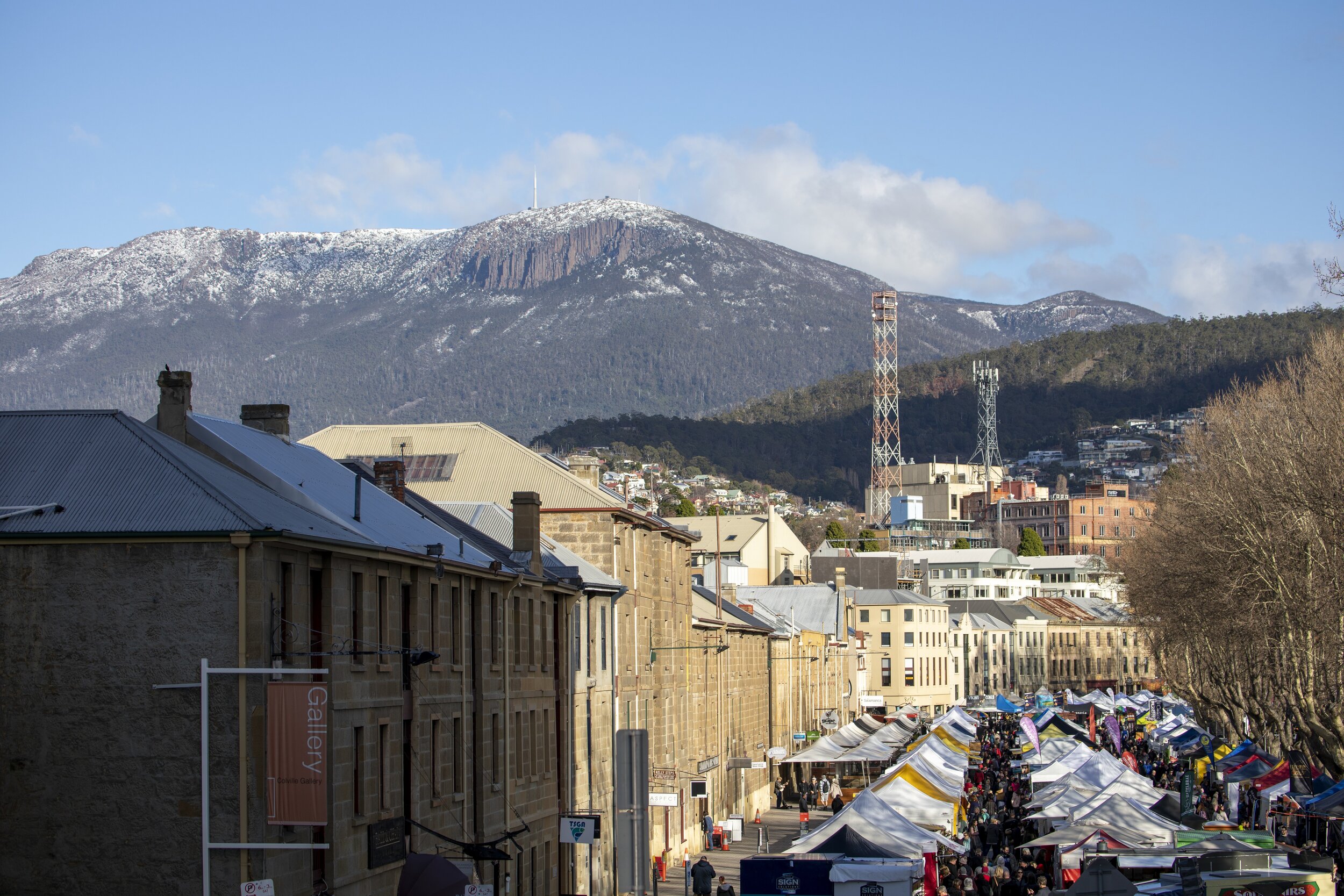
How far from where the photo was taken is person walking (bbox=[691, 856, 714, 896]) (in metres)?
37.5

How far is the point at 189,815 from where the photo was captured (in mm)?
20000

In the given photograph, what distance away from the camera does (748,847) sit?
177 feet

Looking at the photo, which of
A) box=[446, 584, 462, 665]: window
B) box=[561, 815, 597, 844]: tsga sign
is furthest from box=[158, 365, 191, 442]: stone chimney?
box=[561, 815, 597, 844]: tsga sign

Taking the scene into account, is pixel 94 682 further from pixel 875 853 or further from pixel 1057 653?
pixel 1057 653

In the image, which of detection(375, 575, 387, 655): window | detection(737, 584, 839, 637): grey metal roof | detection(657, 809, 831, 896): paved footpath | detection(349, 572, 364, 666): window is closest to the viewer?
detection(349, 572, 364, 666): window

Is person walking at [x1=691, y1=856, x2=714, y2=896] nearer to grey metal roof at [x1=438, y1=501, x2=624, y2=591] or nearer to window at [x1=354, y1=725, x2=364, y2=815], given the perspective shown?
grey metal roof at [x1=438, y1=501, x2=624, y2=591]

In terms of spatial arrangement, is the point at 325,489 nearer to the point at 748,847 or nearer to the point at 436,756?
the point at 436,756

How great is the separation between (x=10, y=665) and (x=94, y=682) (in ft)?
3.55

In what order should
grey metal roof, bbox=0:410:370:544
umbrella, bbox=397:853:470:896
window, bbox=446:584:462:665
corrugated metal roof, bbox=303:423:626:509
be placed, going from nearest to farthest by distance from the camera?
grey metal roof, bbox=0:410:370:544 → umbrella, bbox=397:853:470:896 → window, bbox=446:584:462:665 → corrugated metal roof, bbox=303:423:626:509

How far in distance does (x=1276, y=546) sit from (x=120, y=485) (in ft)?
116

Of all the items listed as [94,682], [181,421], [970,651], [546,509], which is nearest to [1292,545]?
[546,509]

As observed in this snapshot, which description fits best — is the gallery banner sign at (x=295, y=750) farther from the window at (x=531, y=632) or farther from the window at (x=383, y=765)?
the window at (x=531, y=632)

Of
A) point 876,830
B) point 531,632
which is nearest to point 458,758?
point 531,632

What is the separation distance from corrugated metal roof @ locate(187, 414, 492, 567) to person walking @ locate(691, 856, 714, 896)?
10.6 meters
